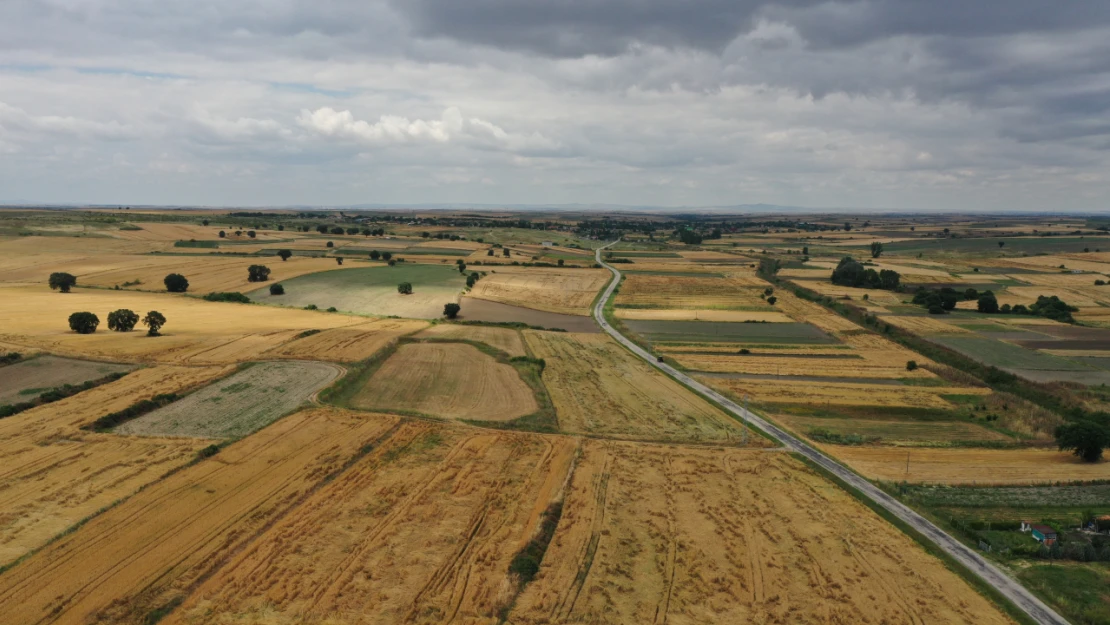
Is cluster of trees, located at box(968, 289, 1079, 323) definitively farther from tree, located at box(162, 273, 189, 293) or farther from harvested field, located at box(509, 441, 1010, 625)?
tree, located at box(162, 273, 189, 293)

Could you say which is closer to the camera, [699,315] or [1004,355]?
[1004,355]

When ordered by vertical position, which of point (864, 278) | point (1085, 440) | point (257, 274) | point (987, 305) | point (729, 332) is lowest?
point (1085, 440)

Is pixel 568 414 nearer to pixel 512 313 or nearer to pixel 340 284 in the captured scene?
pixel 512 313

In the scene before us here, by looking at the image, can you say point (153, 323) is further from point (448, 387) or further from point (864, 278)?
point (864, 278)

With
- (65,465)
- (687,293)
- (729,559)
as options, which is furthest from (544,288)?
(729,559)

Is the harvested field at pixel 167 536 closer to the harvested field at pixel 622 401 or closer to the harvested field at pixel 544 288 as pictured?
the harvested field at pixel 622 401

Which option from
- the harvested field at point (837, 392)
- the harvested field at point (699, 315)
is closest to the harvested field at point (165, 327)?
the harvested field at point (699, 315)

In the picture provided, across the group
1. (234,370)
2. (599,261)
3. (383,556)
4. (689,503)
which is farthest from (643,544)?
(599,261)
